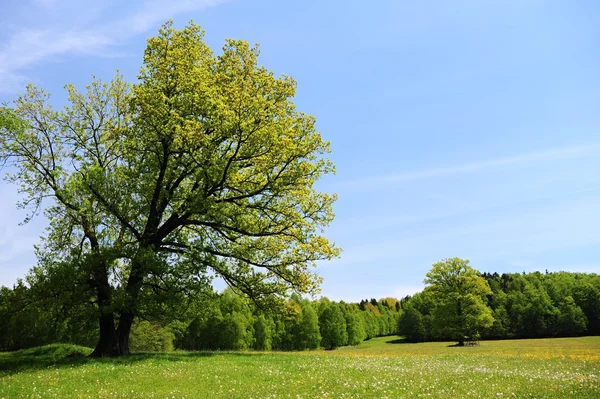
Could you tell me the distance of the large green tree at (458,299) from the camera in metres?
72.7

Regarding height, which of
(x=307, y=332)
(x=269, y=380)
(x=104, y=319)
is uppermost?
(x=104, y=319)

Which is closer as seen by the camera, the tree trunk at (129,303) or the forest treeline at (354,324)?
the tree trunk at (129,303)

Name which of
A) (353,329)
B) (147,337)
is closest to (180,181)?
(147,337)

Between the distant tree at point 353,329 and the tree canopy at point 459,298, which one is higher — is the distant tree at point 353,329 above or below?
below

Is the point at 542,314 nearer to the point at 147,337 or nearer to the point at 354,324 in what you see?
the point at 354,324

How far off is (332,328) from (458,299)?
35.2 meters

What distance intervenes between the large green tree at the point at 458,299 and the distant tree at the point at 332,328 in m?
30.3

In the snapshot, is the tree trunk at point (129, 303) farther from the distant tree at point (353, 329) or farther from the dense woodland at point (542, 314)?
the distant tree at point (353, 329)

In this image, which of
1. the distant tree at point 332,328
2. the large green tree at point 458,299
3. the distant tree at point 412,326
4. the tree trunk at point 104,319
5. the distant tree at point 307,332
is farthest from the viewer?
the distant tree at point 412,326

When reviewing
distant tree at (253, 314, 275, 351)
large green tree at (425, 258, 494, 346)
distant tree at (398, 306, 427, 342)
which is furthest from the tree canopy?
distant tree at (398, 306, 427, 342)

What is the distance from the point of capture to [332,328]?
327ft

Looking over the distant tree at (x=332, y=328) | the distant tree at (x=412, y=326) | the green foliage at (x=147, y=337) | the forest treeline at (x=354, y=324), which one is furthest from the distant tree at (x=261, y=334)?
the distant tree at (x=412, y=326)

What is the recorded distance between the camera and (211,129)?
2589cm

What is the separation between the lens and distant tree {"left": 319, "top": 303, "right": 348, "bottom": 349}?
9988 centimetres
